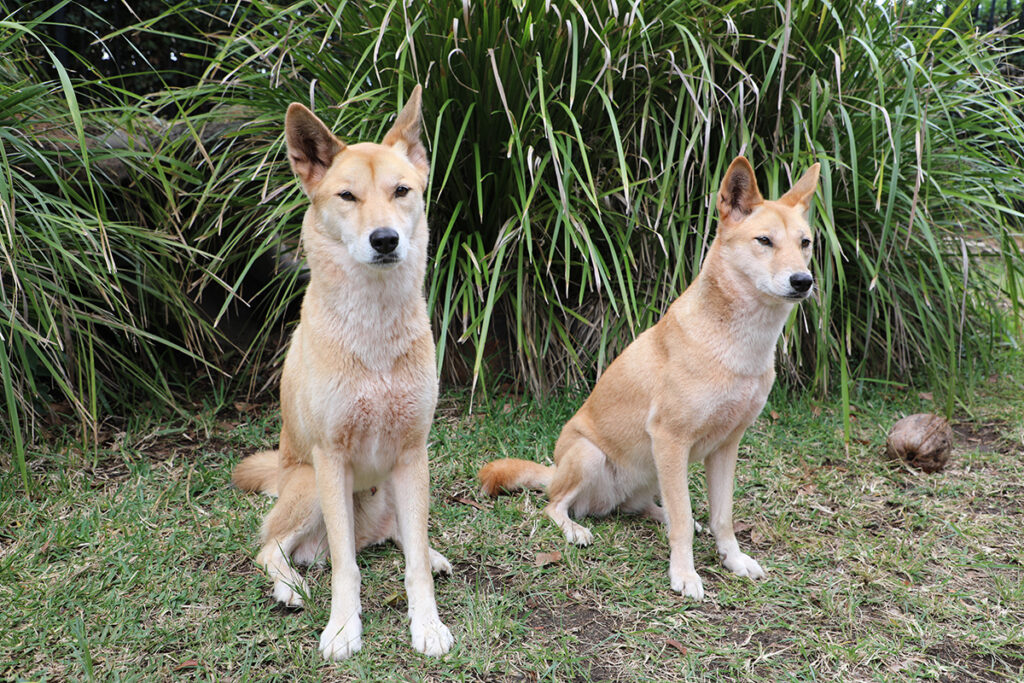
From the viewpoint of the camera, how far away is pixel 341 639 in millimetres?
2303

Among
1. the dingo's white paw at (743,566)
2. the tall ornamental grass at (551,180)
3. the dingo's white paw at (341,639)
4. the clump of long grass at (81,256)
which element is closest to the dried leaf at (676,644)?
the dingo's white paw at (743,566)

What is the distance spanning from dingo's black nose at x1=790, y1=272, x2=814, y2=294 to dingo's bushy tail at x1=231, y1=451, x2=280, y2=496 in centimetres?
230

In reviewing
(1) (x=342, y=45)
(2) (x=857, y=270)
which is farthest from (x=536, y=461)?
(1) (x=342, y=45)

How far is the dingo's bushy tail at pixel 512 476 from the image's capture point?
332 centimetres

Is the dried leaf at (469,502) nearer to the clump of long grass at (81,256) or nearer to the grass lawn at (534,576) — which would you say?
the grass lawn at (534,576)

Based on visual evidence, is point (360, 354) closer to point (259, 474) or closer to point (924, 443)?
point (259, 474)

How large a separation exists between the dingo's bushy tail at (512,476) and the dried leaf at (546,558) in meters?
0.46

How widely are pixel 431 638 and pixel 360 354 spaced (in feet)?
3.07

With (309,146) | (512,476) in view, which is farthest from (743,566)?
(309,146)

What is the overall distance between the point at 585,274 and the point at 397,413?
1.64 metres

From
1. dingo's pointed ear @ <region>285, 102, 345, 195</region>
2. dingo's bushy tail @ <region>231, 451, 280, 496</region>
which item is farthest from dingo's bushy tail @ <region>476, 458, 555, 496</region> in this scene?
dingo's pointed ear @ <region>285, 102, 345, 195</region>

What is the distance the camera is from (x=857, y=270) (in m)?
4.37

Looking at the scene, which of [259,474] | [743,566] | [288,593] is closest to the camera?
[288,593]

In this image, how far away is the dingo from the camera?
233 centimetres
